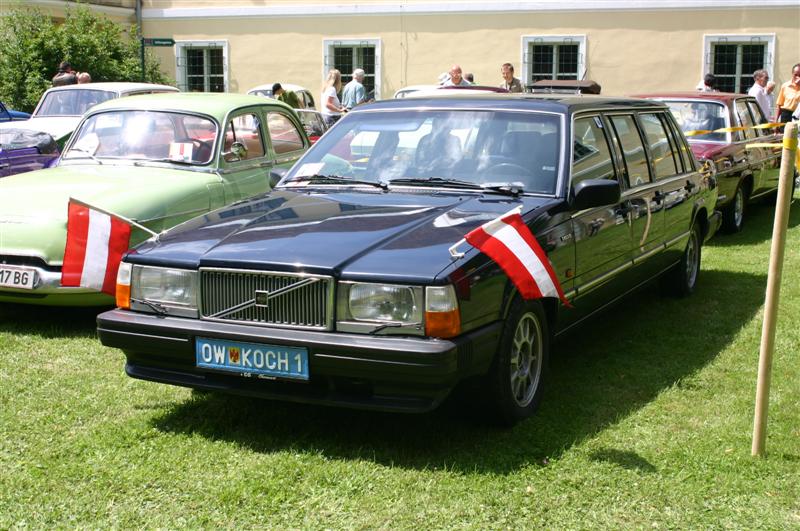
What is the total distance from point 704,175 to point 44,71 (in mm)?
17897

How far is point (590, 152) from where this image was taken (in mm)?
5941

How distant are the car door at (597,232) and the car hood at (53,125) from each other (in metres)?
8.35

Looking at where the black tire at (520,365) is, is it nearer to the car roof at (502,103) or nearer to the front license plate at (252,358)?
the front license plate at (252,358)

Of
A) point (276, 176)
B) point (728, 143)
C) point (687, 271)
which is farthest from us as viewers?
point (728, 143)

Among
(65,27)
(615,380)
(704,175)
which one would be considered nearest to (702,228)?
(704,175)

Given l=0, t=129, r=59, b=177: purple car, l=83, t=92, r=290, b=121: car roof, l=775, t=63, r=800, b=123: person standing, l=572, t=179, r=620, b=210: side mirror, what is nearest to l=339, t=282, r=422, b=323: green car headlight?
l=572, t=179, r=620, b=210: side mirror

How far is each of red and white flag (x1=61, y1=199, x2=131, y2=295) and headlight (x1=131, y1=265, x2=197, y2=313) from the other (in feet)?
2.70

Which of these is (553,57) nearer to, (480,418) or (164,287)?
(480,418)

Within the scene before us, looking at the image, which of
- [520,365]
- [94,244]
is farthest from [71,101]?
[520,365]

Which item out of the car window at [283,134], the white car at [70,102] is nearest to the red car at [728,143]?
the car window at [283,134]

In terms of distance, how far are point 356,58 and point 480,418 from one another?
21.3 m

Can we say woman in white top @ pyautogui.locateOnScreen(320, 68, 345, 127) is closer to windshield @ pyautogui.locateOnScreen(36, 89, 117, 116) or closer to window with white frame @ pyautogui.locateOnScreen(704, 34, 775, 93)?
Answer: windshield @ pyautogui.locateOnScreen(36, 89, 117, 116)

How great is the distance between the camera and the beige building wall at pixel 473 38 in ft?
74.4

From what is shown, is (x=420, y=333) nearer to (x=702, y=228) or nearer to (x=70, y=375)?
(x=70, y=375)
